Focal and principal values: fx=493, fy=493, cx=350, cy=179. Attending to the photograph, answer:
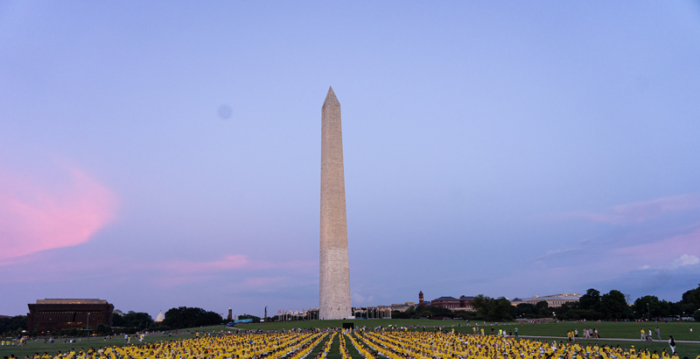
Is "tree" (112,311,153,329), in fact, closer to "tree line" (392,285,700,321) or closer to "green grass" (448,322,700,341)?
"tree line" (392,285,700,321)

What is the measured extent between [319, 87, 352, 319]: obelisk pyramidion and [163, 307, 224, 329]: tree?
38265 mm

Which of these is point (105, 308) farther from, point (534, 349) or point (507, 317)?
point (534, 349)

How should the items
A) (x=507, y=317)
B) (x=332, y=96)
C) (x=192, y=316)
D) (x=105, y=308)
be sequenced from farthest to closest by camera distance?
(x=105, y=308), (x=192, y=316), (x=507, y=317), (x=332, y=96)

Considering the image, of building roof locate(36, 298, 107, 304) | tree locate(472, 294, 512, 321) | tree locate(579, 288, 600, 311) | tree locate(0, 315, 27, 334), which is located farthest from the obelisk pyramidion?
tree locate(0, 315, 27, 334)

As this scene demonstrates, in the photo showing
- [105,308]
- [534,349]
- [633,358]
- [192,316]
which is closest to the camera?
[633,358]

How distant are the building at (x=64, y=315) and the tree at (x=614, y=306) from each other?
98.0m

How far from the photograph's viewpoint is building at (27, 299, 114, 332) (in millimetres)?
100562

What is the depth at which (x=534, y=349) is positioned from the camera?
83.6 feet

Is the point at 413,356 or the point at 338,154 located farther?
the point at 338,154

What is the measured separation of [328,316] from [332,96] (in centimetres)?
3165

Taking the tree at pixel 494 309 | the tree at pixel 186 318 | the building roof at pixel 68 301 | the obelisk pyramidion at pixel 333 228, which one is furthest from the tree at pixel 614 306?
the building roof at pixel 68 301

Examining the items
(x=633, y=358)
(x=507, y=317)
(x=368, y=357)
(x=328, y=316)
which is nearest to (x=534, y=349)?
(x=633, y=358)

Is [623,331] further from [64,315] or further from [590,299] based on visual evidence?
[64,315]

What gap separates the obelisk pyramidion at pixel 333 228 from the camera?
224 feet
